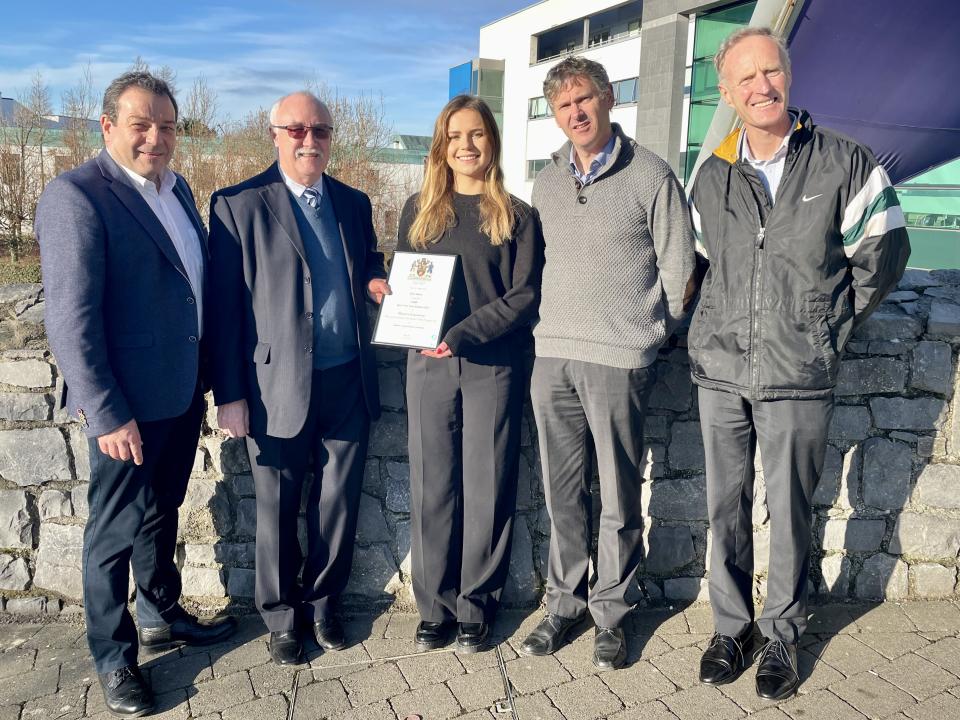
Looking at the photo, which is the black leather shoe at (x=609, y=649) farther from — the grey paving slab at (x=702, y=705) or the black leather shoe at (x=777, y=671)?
the black leather shoe at (x=777, y=671)

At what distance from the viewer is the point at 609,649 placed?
317 centimetres

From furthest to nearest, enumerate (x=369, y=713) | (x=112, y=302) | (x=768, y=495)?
(x=768, y=495)
(x=369, y=713)
(x=112, y=302)

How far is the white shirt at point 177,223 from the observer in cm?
292

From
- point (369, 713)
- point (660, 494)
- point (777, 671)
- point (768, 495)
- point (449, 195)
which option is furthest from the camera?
point (660, 494)

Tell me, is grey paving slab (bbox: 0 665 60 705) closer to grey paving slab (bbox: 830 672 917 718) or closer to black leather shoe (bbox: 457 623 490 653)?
black leather shoe (bbox: 457 623 490 653)

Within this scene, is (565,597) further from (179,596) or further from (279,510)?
(179,596)

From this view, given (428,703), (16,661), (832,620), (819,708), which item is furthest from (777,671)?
(16,661)

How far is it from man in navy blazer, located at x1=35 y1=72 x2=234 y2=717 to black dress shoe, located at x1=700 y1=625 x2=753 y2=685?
2169 mm

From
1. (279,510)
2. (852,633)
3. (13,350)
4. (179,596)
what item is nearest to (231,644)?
(179,596)

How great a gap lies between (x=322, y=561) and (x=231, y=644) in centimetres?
55

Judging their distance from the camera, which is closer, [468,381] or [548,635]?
[468,381]

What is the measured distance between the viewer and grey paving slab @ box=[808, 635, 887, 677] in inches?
124

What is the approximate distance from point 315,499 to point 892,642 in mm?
2594

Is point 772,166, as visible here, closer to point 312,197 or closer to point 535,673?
point 312,197
